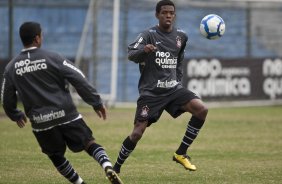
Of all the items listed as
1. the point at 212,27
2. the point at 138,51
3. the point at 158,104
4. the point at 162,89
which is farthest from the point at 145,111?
the point at 212,27

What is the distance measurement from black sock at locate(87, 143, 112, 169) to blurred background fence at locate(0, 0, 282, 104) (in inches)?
565

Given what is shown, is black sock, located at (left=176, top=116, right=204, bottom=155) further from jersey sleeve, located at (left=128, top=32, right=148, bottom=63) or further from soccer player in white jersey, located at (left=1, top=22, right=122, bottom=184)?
soccer player in white jersey, located at (left=1, top=22, right=122, bottom=184)

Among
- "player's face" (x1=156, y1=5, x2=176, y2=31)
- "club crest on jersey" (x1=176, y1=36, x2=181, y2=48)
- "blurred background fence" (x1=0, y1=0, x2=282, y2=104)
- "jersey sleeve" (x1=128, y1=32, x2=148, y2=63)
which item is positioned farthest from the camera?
"blurred background fence" (x1=0, y1=0, x2=282, y2=104)

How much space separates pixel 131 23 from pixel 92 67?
202 centimetres

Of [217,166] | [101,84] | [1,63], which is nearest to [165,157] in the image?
[217,166]

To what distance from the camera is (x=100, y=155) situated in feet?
27.9

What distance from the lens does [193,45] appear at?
81.1 feet

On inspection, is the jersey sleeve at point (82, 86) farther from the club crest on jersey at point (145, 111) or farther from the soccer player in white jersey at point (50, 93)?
the club crest on jersey at point (145, 111)

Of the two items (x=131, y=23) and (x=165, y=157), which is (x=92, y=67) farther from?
(x=165, y=157)

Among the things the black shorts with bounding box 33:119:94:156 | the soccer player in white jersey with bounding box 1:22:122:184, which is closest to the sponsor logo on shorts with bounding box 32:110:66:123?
the soccer player in white jersey with bounding box 1:22:122:184

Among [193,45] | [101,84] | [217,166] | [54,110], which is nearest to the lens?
[54,110]

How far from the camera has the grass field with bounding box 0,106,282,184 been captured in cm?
1062

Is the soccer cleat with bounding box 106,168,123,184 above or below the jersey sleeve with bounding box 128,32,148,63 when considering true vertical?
below

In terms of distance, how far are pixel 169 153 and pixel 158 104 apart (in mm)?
3209
